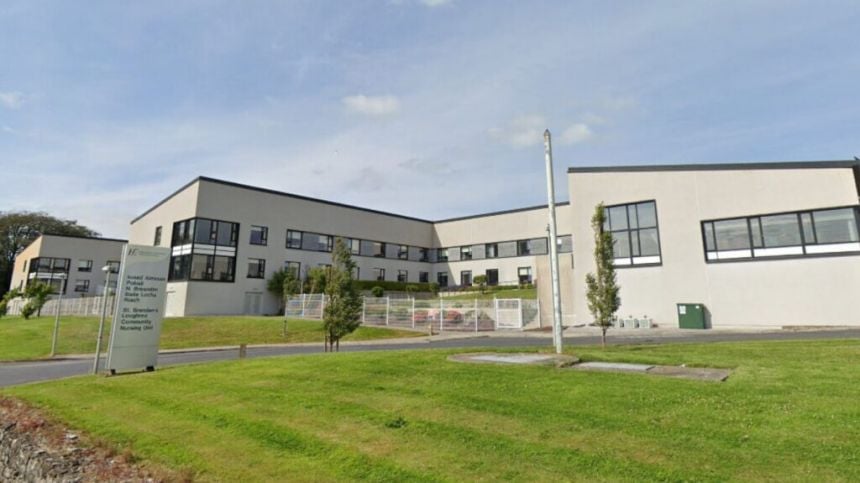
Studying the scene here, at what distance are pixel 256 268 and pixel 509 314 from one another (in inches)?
984

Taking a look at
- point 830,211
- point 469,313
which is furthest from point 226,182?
point 830,211

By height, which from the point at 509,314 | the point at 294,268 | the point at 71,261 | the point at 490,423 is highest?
the point at 71,261

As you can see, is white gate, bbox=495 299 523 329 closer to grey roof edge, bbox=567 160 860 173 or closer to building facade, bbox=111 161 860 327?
building facade, bbox=111 161 860 327

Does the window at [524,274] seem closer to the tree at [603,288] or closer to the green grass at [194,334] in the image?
the green grass at [194,334]

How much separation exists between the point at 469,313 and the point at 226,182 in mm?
26151

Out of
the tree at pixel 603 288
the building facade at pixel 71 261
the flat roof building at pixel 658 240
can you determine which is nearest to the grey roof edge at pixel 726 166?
the flat roof building at pixel 658 240

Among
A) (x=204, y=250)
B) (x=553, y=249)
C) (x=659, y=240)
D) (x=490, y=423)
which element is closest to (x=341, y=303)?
(x=553, y=249)

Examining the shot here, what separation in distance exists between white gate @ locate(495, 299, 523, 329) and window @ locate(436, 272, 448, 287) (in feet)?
91.3

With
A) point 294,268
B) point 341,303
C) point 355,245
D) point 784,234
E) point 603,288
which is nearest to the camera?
point 603,288

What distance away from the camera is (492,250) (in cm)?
5734

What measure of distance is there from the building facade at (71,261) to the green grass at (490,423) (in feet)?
209

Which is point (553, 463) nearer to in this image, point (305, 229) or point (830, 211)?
point (830, 211)

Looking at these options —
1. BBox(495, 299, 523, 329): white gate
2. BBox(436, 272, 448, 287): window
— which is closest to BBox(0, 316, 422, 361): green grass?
BBox(495, 299, 523, 329): white gate

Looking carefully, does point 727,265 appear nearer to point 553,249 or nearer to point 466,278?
point 553,249
